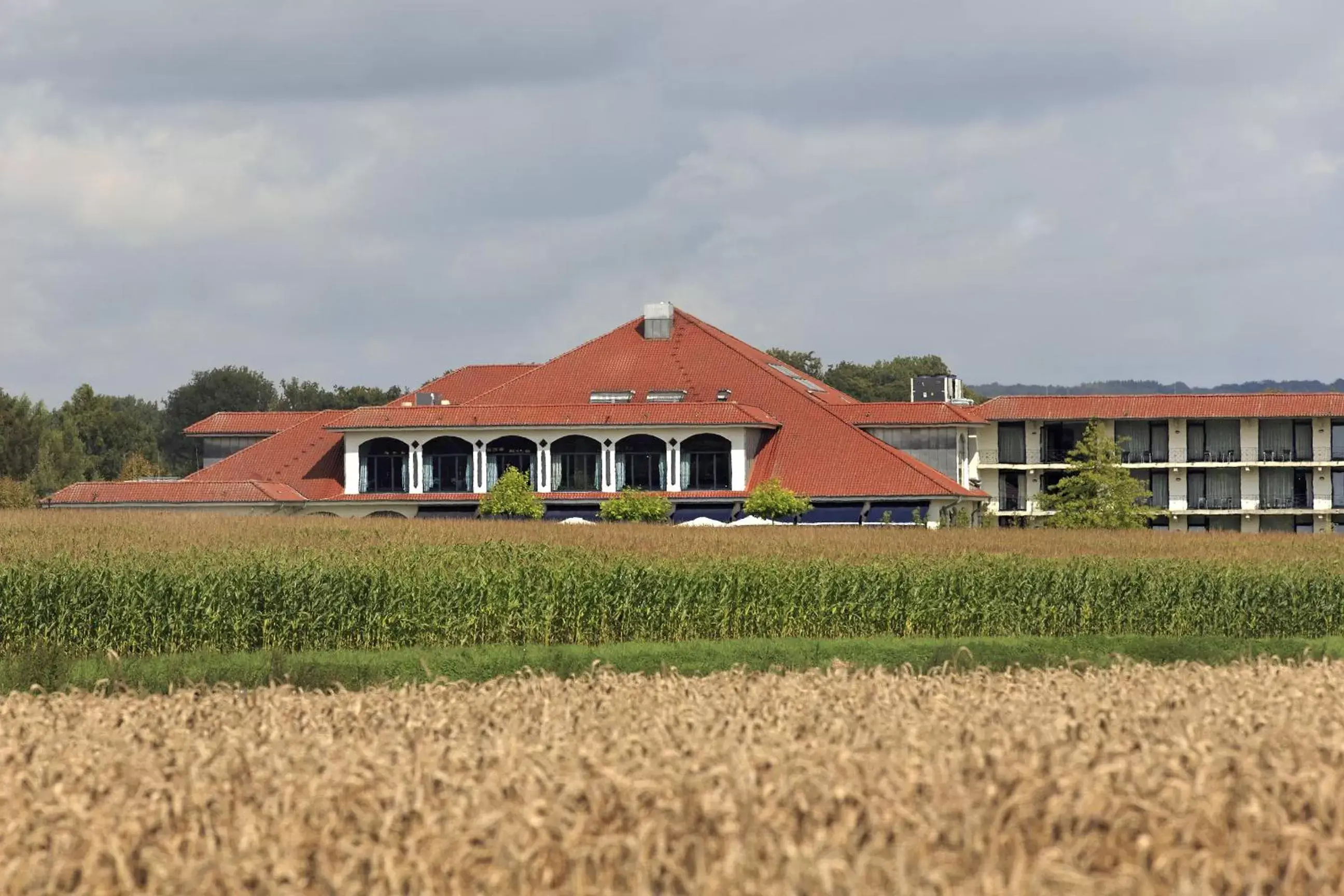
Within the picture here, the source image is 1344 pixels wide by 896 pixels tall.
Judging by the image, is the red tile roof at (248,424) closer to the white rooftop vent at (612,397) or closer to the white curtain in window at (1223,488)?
the white rooftop vent at (612,397)

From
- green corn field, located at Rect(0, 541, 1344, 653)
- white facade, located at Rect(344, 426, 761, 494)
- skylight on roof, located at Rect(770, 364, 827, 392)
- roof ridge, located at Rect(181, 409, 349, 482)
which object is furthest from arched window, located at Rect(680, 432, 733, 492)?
green corn field, located at Rect(0, 541, 1344, 653)

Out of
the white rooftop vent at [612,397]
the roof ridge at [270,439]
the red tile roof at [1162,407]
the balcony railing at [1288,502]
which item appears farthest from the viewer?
the balcony railing at [1288,502]

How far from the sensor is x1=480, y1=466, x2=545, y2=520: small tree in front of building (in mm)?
74000

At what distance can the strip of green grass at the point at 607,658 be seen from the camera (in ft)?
81.5

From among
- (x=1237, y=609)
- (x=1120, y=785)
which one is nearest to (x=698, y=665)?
(x=1237, y=609)

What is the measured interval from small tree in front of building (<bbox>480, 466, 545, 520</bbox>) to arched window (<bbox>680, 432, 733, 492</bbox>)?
7090mm

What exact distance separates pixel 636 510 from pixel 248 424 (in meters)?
29.6

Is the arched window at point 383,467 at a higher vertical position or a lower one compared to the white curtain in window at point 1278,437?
lower

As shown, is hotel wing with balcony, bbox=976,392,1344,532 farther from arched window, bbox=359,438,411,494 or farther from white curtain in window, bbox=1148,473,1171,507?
arched window, bbox=359,438,411,494

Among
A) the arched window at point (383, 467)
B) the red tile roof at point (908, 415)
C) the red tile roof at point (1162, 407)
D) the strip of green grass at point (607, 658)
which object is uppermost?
the red tile roof at point (1162, 407)

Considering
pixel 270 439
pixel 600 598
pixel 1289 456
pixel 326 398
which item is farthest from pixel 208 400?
pixel 600 598

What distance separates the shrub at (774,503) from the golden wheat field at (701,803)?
60.6m

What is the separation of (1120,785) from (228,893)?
4.26 metres

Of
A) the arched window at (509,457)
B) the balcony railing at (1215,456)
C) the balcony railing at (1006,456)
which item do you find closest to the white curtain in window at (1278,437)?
the balcony railing at (1215,456)
